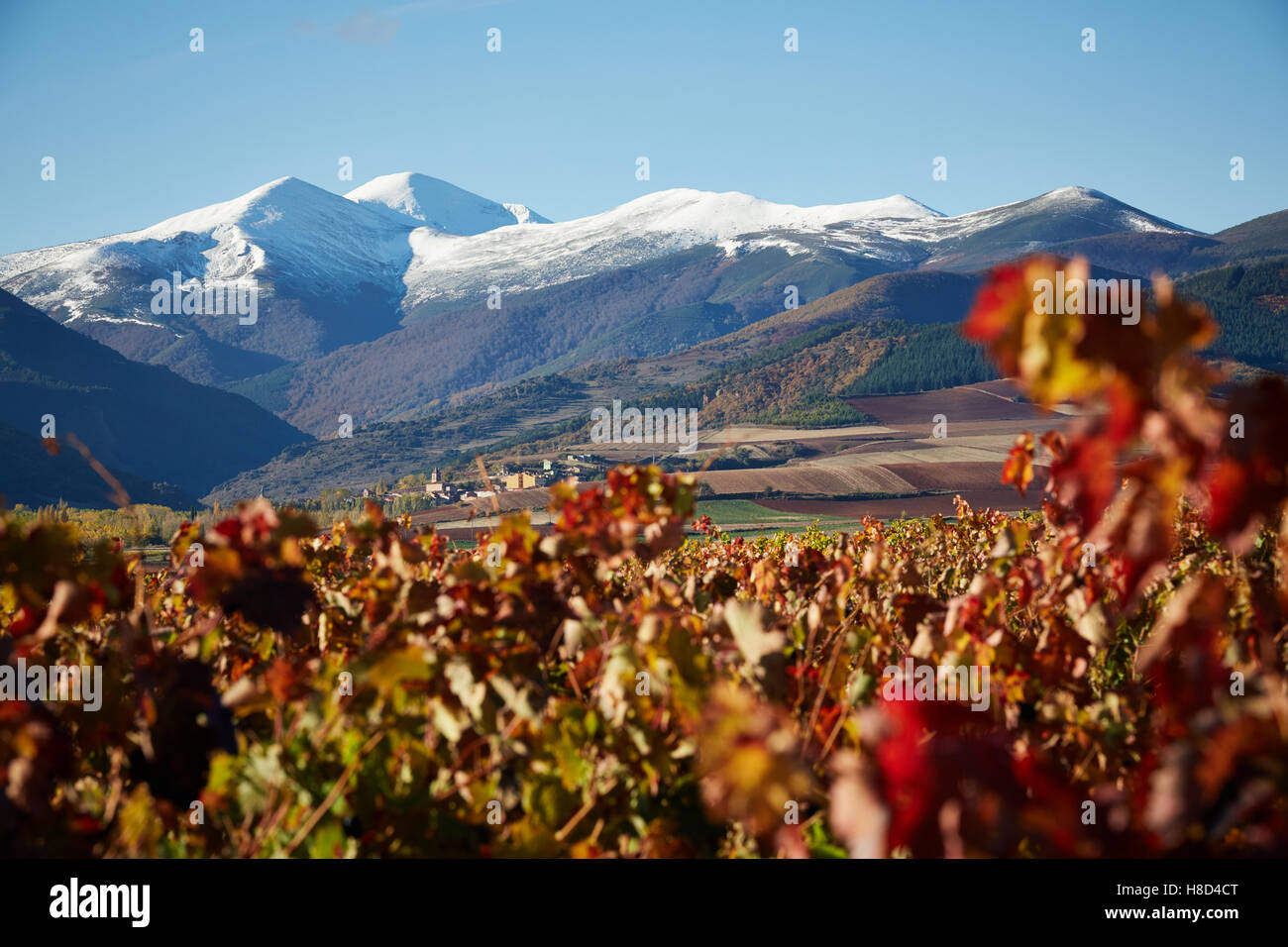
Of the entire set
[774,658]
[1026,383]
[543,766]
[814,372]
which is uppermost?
[814,372]

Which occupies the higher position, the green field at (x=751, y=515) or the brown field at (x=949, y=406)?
the brown field at (x=949, y=406)

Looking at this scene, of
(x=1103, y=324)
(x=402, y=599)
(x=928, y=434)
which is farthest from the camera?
(x=928, y=434)

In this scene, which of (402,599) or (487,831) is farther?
(402,599)

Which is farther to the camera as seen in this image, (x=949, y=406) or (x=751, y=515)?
(x=949, y=406)

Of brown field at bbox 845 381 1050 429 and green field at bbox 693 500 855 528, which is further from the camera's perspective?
brown field at bbox 845 381 1050 429

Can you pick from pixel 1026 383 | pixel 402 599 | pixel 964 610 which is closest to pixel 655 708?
pixel 402 599

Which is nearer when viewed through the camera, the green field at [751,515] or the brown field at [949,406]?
the green field at [751,515]

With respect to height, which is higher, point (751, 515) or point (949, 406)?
point (949, 406)

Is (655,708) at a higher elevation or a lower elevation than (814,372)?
lower

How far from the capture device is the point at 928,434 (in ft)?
290

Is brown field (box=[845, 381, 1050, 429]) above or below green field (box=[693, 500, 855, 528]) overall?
above

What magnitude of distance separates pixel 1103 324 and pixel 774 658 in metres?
1.20

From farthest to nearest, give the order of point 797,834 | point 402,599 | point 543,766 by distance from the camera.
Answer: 1. point 402,599
2. point 543,766
3. point 797,834
